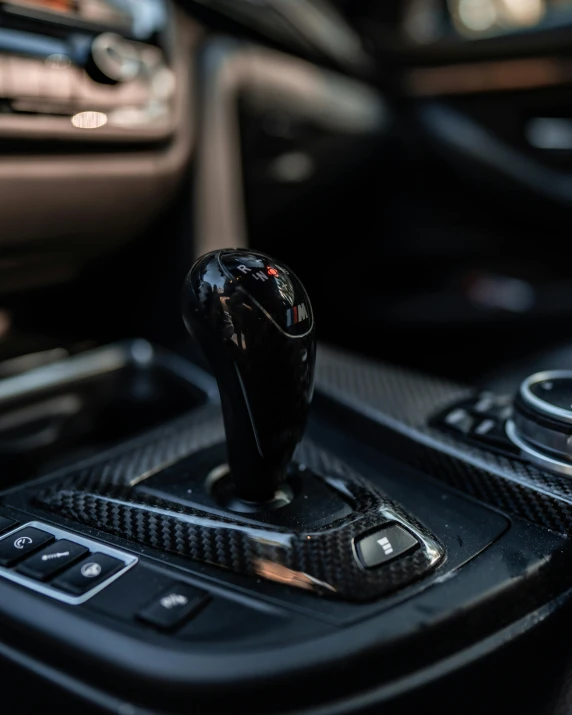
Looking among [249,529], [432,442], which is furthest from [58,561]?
[432,442]

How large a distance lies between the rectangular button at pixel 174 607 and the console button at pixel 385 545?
0.10m

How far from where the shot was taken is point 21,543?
0.47 metres

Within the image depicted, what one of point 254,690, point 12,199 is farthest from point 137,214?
point 254,690

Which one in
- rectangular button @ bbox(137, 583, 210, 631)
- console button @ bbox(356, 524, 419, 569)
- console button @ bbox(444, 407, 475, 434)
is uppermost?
console button @ bbox(444, 407, 475, 434)

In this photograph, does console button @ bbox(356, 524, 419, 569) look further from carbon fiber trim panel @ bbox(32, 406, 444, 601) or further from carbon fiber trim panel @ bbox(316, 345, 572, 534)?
carbon fiber trim panel @ bbox(316, 345, 572, 534)

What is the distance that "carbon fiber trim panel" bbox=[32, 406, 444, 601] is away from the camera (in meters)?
0.43

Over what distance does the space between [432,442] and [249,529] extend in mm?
202

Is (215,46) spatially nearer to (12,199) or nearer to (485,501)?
(12,199)

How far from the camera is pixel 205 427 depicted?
67 cm

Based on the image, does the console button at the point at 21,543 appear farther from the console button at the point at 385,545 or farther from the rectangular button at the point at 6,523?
the console button at the point at 385,545

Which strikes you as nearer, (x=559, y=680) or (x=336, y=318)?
(x=559, y=680)

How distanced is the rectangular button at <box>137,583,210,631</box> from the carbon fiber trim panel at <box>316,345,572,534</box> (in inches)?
9.4

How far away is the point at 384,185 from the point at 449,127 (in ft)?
0.56

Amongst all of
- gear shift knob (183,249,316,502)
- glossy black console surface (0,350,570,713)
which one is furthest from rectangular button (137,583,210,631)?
gear shift knob (183,249,316,502)
